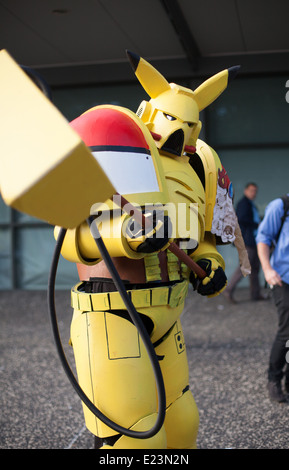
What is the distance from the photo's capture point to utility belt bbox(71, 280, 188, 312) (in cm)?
200

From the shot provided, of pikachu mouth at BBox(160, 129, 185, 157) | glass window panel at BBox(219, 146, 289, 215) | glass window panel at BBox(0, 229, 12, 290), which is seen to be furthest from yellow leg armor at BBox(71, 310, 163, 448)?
glass window panel at BBox(0, 229, 12, 290)

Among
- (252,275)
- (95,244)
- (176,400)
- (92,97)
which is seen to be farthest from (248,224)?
(95,244)

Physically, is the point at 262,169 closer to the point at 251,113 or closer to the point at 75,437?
the point at 251,113

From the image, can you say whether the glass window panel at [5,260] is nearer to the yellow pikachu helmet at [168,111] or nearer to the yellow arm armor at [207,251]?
the yellow arm armor at [207,251]

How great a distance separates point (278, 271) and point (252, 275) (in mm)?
3582

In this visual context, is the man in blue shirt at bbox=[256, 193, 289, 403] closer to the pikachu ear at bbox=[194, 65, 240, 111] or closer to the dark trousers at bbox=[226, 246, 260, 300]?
the pikachu ear at bbox=[194, 65, 240, 111]

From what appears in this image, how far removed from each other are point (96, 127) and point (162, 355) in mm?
914

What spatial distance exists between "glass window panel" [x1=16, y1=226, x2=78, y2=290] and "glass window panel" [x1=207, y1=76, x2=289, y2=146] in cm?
303

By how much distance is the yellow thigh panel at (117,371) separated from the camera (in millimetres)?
1958

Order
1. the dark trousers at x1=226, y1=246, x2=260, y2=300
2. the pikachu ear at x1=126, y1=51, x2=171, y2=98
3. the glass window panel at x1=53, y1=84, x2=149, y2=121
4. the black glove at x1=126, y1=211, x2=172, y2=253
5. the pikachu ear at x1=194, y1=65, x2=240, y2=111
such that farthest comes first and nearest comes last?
the glass window panel at x1=53, y1=84, x2=149, y2=121, the dark trousers at x1=226, y1=246, x2=260, y2=300, the pikachu ear at x1=194, y1=65, x2=240, y2=111, the pikachu ear at x1=126, y1=51, x2=171, y2=98, the black glove at x1=126, y1=211, x2=172, y2=253

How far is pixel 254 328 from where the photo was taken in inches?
224

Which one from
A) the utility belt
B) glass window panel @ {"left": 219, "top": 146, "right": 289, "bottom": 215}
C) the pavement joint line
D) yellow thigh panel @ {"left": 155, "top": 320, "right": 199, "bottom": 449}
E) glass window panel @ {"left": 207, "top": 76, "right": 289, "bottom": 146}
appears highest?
glass window panel @ {"left": 207, "top": 76, "right": 289, "bottom": 146}
